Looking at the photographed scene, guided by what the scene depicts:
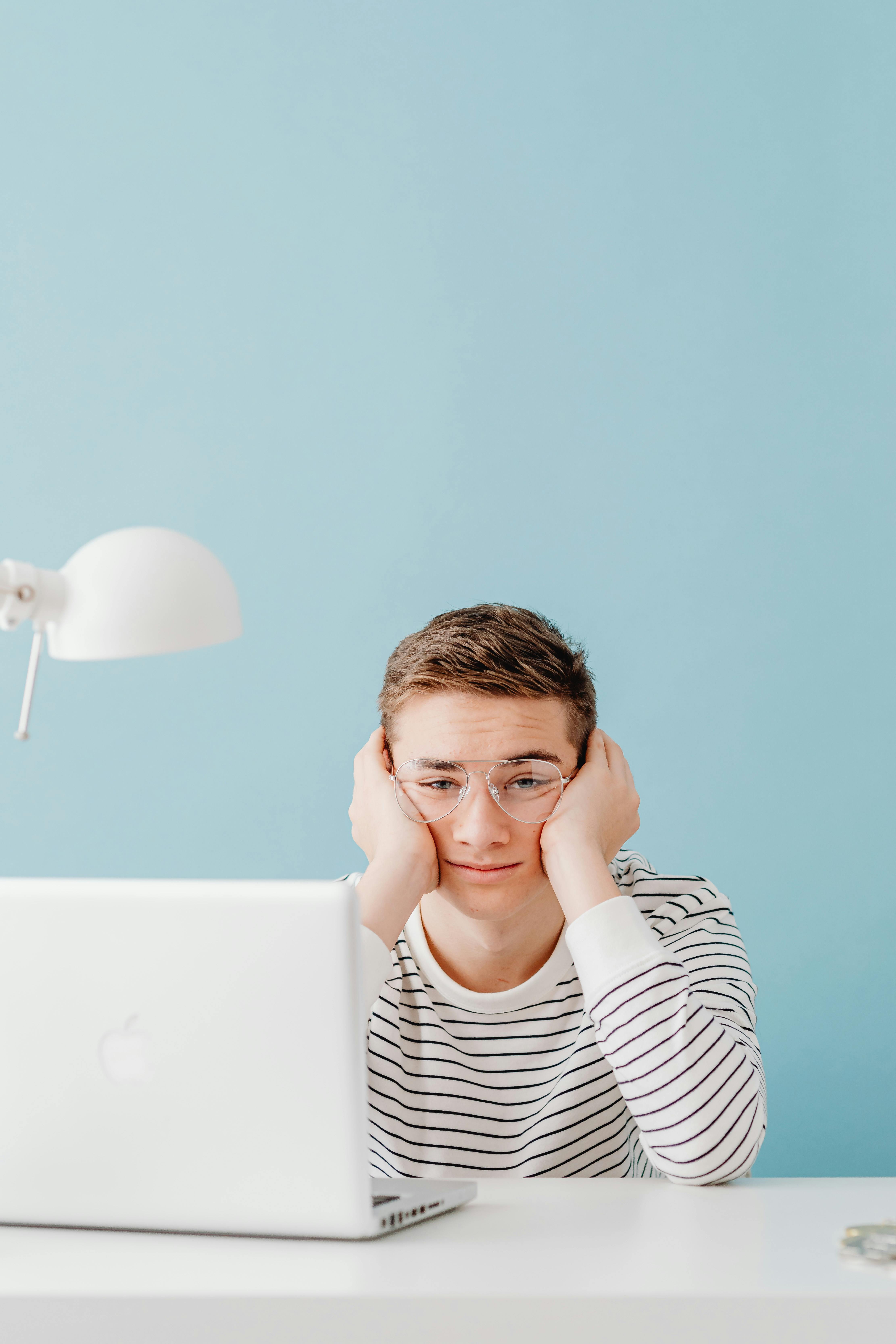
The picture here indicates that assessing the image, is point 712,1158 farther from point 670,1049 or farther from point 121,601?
point 121,601

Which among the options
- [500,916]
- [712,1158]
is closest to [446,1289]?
[712,1158]

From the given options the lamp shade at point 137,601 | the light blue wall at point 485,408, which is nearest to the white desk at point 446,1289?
the lamp shade at point 137,601

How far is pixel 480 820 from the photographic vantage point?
1491 millimetres

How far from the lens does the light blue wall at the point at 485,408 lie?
228 centimetres

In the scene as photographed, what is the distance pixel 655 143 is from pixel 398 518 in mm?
905

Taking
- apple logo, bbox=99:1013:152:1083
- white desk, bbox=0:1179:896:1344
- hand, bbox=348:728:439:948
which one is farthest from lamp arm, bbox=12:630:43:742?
hand, bbox=348:728:439:948

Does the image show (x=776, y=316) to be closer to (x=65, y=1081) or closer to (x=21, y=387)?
(x=21, y=387)

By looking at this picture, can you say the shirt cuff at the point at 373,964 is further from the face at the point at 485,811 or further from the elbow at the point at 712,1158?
the elbow at the point at 712,1158

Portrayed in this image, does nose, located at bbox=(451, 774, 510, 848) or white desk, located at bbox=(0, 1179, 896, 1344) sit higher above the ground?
nose, located at bbox=(451, 774, 510, 848)

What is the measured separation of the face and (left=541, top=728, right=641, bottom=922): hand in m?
0.04

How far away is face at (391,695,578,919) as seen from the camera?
→ 4.92 feet

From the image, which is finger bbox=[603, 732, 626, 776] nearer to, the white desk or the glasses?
the glasses

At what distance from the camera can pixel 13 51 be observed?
2.46 m

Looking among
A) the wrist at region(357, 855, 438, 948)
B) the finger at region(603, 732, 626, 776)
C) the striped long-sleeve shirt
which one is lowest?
the striped long-sleeve shirt
